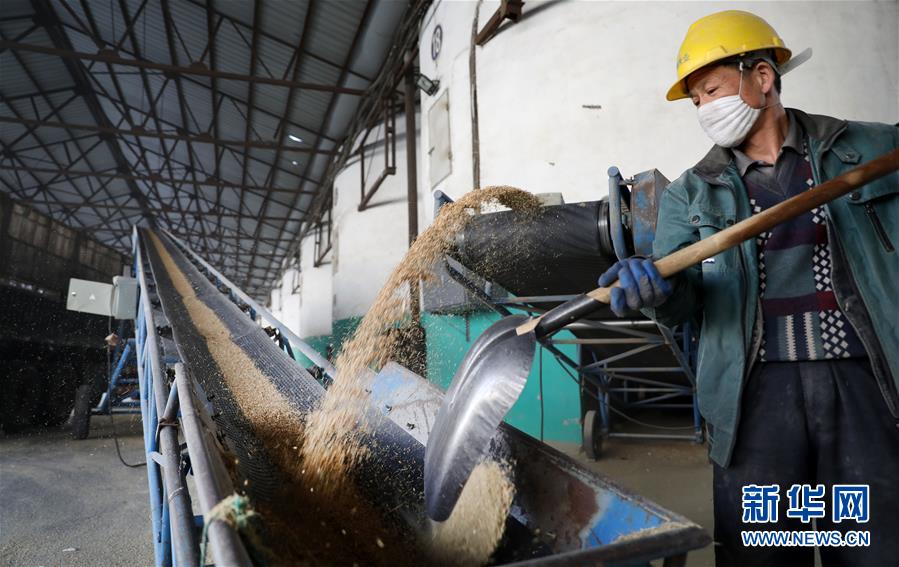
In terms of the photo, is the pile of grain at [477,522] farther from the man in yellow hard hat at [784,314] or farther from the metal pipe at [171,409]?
the metal pipe at [171,409]

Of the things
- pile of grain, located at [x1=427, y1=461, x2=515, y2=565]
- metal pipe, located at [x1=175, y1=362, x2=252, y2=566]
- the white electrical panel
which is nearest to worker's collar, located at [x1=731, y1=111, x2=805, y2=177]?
pile of grain, located at [x1=427, y1=461, x2=515, y2=565]

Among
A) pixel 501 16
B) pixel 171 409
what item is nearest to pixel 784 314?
pixel 171 409

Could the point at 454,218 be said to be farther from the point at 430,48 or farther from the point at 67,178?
the point at 67,178

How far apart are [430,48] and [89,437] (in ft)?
19.6

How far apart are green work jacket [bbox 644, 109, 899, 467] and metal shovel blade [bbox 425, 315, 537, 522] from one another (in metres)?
0.38

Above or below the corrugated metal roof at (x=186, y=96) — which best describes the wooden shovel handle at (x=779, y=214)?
below

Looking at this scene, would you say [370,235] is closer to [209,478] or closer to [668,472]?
[668,472]

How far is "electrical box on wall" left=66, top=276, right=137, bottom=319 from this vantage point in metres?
4.93

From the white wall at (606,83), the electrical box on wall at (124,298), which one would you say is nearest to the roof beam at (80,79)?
the electrical box on wall at (124,298)

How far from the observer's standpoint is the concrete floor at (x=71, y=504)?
2.65 m

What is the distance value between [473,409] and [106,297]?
5.08m

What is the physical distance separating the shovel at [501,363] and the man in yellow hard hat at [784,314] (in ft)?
0.34

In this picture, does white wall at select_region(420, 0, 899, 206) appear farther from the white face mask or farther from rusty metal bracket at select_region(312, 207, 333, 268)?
rusty metal bracket at select_region(312, 207, 333, 268)

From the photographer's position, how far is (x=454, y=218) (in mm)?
2428
